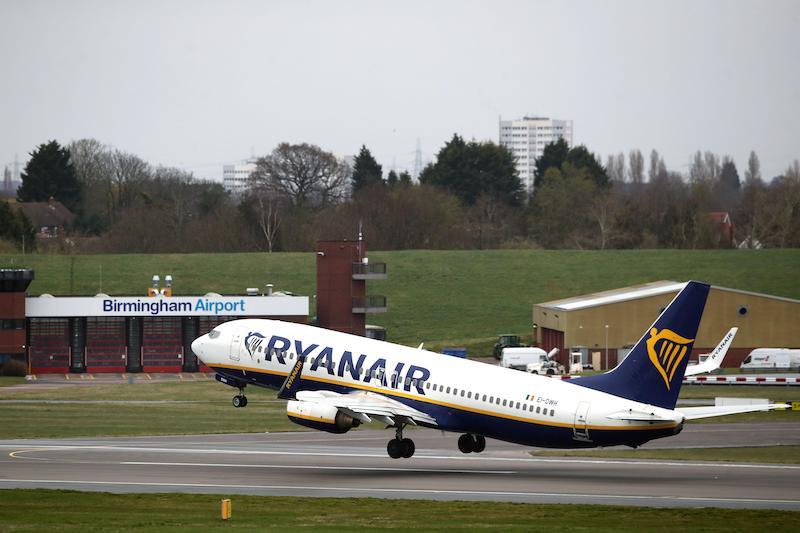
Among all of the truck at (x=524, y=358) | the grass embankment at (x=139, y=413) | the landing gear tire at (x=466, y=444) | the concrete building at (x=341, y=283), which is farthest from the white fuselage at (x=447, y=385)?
the concrete building at (x=341, y=283)

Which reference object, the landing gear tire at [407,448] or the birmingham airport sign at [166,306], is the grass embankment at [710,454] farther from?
the birmingham airport sign at [166,306]

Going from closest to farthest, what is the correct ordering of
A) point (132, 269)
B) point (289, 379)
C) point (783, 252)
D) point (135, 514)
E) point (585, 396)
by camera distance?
point (135, 514)
point (585, 396)
point (289, 379)
point (132, 269)
point (783, 252)

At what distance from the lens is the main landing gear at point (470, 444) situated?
5347 cm

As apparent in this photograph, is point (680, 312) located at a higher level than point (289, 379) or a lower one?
higher

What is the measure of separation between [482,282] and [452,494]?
112 meters

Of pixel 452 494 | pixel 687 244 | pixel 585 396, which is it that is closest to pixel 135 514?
pixel 452 494

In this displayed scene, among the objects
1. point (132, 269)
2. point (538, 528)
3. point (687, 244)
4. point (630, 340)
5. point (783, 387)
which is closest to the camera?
point (538, 528)

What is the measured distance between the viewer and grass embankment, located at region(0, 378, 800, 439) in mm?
65688

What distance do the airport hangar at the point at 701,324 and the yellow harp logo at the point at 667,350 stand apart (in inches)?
2355

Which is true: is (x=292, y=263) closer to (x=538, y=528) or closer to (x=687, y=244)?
(x=687, y=244)

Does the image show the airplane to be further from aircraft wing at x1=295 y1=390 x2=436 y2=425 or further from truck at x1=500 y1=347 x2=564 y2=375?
truck at x1=500 y1=347 x2=564 y2=375

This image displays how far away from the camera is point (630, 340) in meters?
107

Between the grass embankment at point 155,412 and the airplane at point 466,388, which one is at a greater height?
the airplane at point 466,388

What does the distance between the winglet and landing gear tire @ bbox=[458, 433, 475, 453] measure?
7410mm
